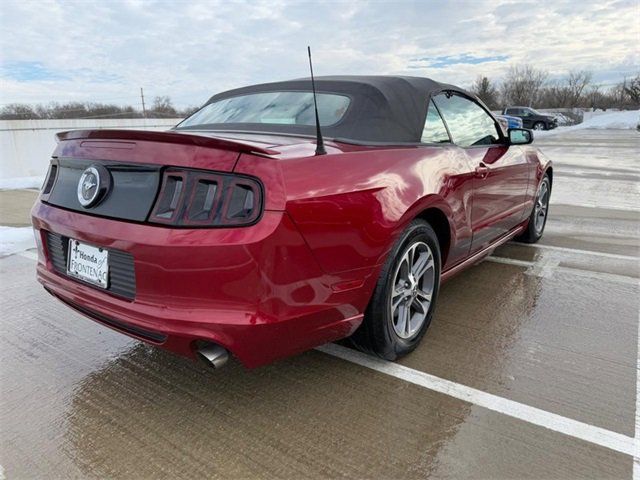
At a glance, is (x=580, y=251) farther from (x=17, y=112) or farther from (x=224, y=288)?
(x=17, y=112)

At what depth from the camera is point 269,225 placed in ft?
6.06

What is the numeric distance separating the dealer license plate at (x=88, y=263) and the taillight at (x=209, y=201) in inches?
14.8

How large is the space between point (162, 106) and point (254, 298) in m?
36.4

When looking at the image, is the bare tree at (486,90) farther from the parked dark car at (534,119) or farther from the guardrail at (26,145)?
the guardrail at (26,145)

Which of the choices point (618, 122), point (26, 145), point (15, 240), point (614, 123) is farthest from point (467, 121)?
point (618, 122)

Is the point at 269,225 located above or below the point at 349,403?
above

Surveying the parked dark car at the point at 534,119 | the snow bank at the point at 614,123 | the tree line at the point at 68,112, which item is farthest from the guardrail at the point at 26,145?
the snow bank at the point at 614,123

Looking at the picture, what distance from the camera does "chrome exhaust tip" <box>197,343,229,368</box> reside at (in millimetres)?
1941

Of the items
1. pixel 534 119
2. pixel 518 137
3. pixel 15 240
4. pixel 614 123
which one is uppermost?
pixel 534 119

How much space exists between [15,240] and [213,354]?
4500 mm

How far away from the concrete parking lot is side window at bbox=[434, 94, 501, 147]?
1199 millimetres

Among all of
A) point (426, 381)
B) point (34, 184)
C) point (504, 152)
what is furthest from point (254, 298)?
point (34, 184)

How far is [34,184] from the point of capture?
9461 millimetres

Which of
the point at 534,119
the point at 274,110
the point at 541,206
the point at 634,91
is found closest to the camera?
the point at 274,110
